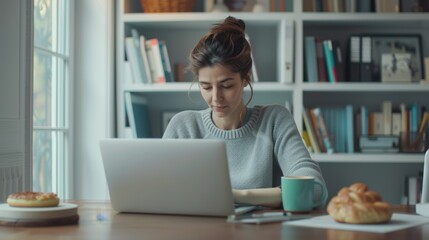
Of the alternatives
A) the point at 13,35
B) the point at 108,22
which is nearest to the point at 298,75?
the point at 108,22

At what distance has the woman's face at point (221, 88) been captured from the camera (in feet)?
7.09

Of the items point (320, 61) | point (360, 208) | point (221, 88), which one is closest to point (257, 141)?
point (221, 88)

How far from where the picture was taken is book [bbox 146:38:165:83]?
138 inches

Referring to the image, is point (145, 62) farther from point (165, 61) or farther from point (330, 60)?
point (330, 60)

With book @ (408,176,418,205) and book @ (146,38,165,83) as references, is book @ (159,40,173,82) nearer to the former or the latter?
book @ (146,38,165,83)

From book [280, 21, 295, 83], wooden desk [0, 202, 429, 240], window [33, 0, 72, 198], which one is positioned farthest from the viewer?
book [280, 21, 295, 83]

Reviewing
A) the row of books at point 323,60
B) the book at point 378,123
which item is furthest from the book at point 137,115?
the book at point 378,123

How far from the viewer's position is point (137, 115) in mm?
3562

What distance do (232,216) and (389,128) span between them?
2231mm

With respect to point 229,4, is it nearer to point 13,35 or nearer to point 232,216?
point 13,35

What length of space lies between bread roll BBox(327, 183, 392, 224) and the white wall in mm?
2197

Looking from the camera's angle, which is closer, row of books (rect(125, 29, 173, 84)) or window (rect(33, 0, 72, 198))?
window (rect(33, 0, 72, 198))

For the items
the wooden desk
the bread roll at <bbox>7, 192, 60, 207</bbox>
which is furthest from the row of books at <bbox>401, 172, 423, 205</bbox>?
the bread roll at <bbox>7, 192, 60, 207</bbox>

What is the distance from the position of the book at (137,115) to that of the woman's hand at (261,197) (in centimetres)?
183
